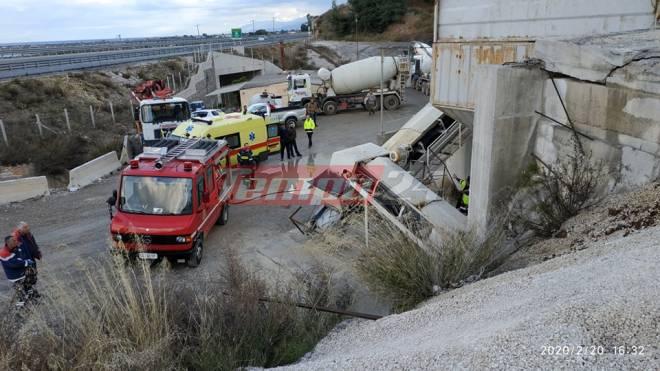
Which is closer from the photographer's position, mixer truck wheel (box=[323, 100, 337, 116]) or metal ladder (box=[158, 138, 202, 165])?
metal ladder (box=[158, 138, 202, 165])

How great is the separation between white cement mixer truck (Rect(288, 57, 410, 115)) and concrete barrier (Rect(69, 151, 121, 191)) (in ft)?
41.3

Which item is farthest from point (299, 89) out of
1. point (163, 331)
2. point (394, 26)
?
point (394, 26)

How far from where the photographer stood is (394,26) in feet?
218

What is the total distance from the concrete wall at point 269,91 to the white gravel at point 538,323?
2427 cm

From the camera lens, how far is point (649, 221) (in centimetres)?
466

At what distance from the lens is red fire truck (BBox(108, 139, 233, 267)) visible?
843 cm

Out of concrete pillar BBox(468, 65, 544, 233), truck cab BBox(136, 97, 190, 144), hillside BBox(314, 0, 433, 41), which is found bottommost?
truck cab BBox(136, 97, 190, 144)

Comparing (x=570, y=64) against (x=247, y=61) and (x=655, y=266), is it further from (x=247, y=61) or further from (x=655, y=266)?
(x=247, y=61)

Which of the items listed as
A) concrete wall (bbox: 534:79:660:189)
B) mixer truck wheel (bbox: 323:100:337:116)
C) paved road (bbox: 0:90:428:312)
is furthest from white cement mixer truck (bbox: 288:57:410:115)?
concrete wall (bbox: 534:79:660:189)

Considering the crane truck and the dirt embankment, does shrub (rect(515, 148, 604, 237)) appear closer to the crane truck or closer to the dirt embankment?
the crane truck

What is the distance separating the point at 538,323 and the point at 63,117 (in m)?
24.2

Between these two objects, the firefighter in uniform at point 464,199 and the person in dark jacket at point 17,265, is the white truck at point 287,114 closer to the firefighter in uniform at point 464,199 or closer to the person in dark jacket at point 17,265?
the firefighter in uniform at point 464,199

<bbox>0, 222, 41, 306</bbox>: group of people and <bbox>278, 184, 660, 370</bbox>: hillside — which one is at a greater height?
<bbox>278, 184, 660, 370</bbox>: hillside

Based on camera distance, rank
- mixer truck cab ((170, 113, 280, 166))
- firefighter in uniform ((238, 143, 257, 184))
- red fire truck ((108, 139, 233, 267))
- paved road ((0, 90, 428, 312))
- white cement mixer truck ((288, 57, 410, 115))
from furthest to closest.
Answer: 1. white cement mixer truck ((288, 57, 410, 115))
2. mixer truck cab ((170, 113, 280, 166))
3. firefighter in uniform ((238, 143, 257, 184))
4. paved road ((0, 90, 428, 312))
5. red fire truck ((108, 139, 233, 267))
